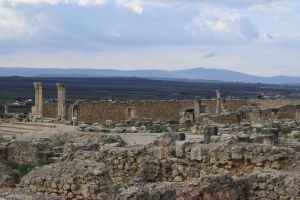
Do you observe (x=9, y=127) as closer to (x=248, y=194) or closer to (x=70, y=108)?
(x=70, y=108)

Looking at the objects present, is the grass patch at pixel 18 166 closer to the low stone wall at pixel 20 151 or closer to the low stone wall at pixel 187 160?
the low stone wall at pixel 20 151

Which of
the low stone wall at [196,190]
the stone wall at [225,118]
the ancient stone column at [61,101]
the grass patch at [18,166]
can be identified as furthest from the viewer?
the ancient stone column at [61,101]

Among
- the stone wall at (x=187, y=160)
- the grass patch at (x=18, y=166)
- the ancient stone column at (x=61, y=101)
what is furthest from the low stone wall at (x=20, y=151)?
the ancient stone column at (x=61, y=101)

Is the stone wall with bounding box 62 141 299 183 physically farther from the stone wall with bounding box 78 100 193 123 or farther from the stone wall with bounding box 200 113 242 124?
the stone wall with bounding box 78 100 193 123

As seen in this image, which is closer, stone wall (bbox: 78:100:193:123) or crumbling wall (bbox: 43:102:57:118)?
stone wall (bbox: 78:100:193:123)

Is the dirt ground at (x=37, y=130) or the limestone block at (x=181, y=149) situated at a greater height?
the limestone block at (x=181, y=149)

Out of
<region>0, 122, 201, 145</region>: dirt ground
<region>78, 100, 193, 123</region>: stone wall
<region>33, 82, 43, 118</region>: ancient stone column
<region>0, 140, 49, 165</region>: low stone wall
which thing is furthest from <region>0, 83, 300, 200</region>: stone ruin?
<region>78, 100, 193, 123</region>: stone wall

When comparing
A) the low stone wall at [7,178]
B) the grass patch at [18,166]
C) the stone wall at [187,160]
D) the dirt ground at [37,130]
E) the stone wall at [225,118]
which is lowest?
→ the dirt ground at [37,130]

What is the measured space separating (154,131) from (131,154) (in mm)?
19258

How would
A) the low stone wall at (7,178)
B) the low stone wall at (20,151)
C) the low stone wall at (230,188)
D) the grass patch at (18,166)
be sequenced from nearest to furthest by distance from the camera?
the low stone wall at (230,188)
the low stone wall at (7,178)
the grass patch at (18,166)
the low stone wall at (20,151)

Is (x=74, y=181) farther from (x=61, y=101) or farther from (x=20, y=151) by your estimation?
(x=61, y=101)

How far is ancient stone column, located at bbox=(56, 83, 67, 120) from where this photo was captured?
3859cm

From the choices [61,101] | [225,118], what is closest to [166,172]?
[225,118]

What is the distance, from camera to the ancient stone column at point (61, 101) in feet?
127
